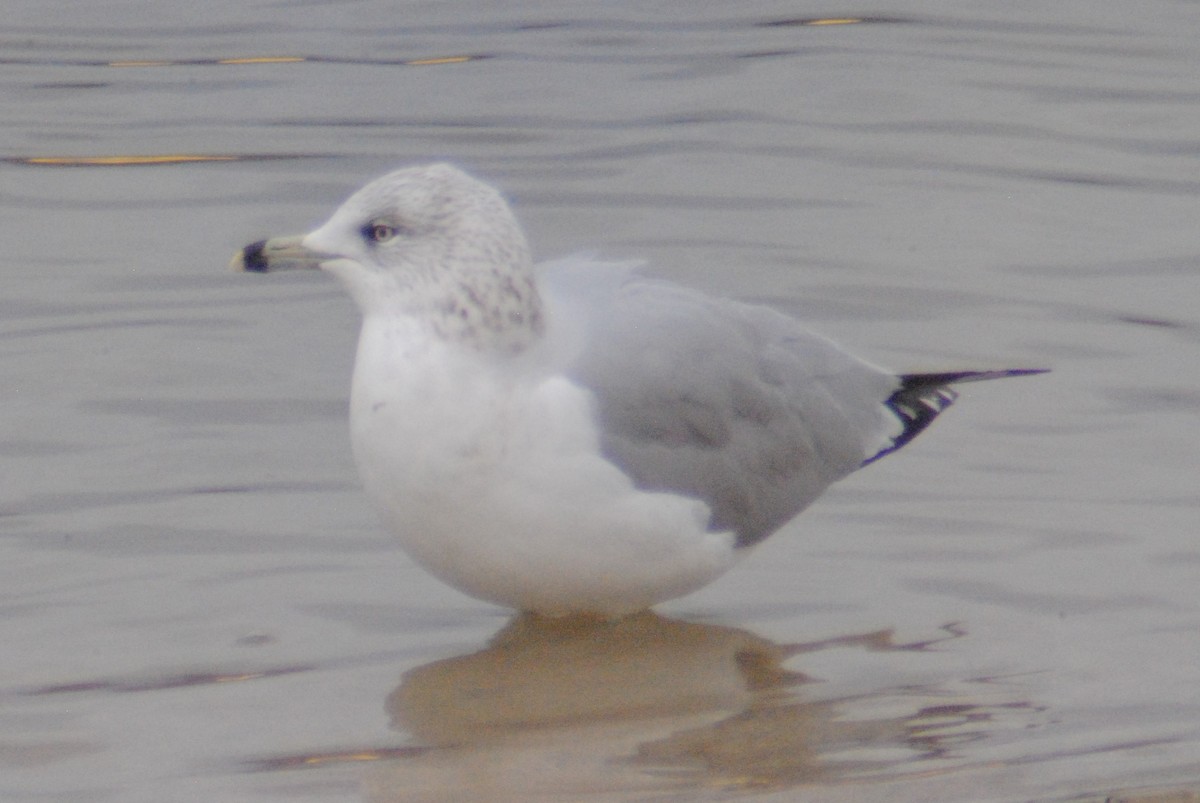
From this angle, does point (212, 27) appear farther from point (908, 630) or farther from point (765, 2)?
point (908, 630)

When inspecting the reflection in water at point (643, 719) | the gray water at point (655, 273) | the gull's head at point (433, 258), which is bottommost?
the reflection in water at point (643, 719)

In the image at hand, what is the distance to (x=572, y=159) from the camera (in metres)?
8.55

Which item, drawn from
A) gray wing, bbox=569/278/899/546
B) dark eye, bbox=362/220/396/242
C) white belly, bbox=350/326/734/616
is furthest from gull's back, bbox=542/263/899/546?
dark eye, bbox=362/220/396/242

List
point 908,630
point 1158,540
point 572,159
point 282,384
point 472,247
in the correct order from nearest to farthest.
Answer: point 472,247
point 908,630
point 1158,540
point 282,384
point 572,159

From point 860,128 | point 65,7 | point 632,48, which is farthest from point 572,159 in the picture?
point 65,7

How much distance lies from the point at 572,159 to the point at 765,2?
109 inches

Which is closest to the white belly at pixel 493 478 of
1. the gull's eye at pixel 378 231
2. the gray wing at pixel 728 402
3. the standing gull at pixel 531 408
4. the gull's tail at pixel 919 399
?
the standing gull at pixel 531 408

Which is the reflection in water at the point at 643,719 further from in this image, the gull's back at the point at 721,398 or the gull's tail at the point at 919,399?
the gull's tail at the point at 919,399

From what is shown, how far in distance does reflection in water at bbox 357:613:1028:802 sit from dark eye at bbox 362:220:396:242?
93 centimetres

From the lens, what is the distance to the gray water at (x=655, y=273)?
4.21 m

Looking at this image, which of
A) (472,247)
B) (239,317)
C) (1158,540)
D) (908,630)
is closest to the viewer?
(472,247)

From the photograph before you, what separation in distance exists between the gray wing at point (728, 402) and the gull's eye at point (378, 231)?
18.3 inches

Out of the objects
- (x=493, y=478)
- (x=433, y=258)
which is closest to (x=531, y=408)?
(x=493, y=478)

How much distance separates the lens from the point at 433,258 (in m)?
4.37
